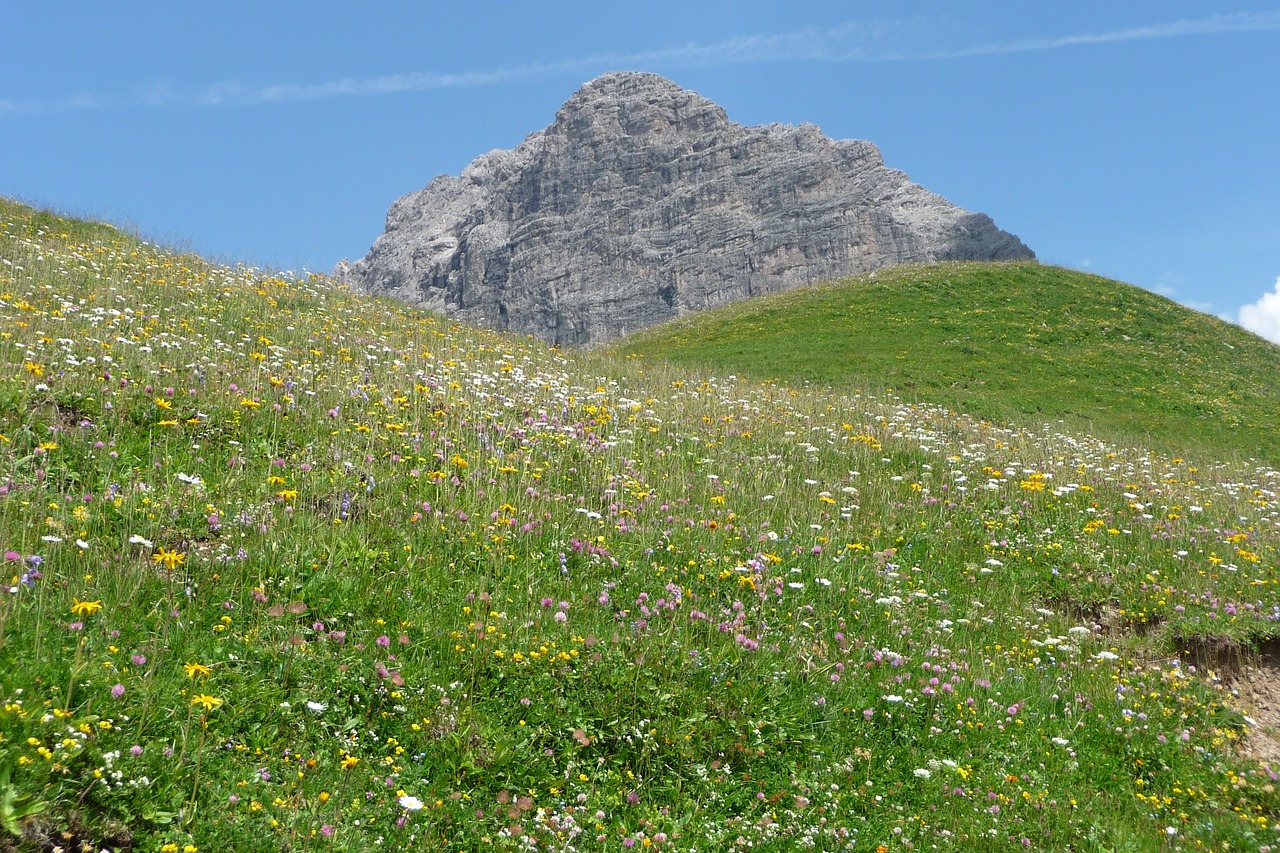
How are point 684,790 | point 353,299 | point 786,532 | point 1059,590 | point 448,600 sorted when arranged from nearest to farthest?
1. point 684,790
2. point 448,600
3. point 786,532
4. point 1059,590
5. point 353,299

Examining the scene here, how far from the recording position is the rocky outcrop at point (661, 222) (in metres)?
116

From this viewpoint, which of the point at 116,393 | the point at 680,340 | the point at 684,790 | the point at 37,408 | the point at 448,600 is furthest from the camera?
the point at 680,340

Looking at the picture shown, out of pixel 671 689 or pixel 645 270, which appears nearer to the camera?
pixel 671 689

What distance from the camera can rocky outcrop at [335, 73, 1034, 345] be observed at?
116 meters

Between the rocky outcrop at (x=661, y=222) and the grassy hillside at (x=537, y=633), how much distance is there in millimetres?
94496

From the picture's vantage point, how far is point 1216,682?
7.46 metres

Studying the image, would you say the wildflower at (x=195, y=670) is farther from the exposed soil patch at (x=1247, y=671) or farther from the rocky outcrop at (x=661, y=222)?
the rocky outcrop at (x=661, y=222)

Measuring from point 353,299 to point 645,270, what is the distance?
118110 millimetres

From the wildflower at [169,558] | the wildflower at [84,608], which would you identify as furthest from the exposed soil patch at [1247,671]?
the wildflower at [84,608]

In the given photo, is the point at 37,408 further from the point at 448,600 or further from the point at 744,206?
the point at 744,206

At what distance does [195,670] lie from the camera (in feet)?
13.0

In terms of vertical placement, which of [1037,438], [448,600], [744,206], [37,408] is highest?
[744,206]

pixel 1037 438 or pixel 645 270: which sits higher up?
pixel 645 270

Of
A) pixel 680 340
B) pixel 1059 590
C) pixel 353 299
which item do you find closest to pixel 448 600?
pixel 1059 590
